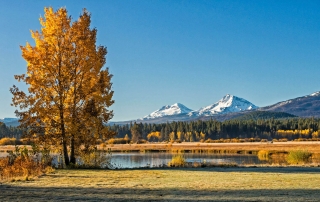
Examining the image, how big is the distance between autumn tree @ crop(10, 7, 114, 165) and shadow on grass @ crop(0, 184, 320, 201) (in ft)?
35.1

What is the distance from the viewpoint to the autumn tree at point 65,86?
23.8 metres

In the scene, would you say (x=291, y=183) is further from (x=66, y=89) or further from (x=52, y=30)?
(x=52, y=30)

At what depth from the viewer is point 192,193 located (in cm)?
1252

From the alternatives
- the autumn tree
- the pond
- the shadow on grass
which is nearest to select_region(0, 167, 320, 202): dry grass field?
the shadow on grass

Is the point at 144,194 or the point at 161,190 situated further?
the point at 161,190

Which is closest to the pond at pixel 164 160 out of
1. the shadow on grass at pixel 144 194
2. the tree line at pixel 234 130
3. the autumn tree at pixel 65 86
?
the autumn tree at pixel 65 86

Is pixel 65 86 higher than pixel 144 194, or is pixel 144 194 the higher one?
pixel 65 86

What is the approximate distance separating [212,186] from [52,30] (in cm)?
1533

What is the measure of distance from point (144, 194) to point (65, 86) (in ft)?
46.3

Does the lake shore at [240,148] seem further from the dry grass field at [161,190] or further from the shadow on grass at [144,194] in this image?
the shadow on grass at [144,194]

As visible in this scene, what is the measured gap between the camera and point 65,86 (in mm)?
24641

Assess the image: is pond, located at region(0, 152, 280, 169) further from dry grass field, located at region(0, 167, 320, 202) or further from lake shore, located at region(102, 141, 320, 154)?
dry grass field, located at region(0, 167, 320, 202)

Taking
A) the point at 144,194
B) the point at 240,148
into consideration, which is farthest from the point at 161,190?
the point at 240,148

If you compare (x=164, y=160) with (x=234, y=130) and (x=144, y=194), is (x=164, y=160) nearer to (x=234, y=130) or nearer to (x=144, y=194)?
(x=144, y=194)
